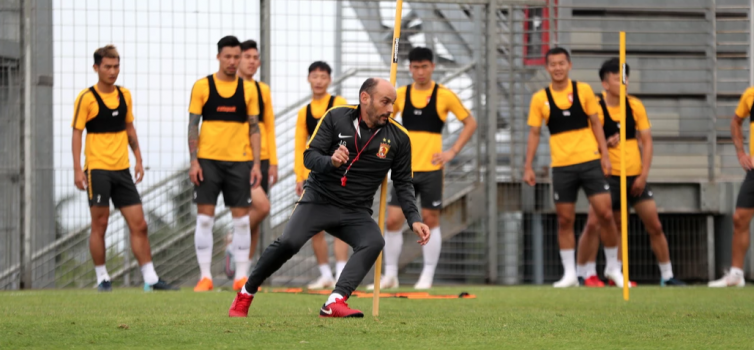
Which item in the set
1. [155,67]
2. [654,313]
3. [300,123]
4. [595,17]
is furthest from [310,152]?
[595,17]

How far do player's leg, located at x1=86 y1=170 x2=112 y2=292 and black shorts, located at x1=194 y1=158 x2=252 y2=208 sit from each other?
84 cm

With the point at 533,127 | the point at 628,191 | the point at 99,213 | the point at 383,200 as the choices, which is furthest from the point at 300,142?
the point at 383,200

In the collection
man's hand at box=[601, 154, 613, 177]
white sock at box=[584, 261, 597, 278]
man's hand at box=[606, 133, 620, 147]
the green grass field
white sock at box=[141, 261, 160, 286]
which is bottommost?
white sock at box=[584, 261, 597, 278]

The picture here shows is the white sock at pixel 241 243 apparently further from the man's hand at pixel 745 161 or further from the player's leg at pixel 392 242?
the man's hand at pixel 745 161

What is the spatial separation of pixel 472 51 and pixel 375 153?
6910 millimetres

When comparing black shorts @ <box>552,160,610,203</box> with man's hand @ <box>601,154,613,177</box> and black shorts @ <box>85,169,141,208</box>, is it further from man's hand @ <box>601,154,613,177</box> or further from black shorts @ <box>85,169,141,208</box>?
black shorts @ <box>85,169,141,208</box>

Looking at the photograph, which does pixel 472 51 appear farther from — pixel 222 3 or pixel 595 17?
pixel 222 3

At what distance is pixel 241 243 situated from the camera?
1002 centimetres

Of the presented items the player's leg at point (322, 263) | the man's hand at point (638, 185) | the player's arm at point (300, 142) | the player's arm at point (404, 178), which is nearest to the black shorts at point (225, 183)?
the player's arm at point (300, 142)

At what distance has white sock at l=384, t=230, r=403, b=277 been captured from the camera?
34.2 feet

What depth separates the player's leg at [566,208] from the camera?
1077cm

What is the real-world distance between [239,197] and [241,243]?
48cm

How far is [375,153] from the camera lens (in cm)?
609

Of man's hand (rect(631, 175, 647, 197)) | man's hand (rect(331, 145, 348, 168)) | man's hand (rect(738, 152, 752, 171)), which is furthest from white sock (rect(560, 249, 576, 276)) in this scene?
man's hand (rect(331, 145, 348, 168))
